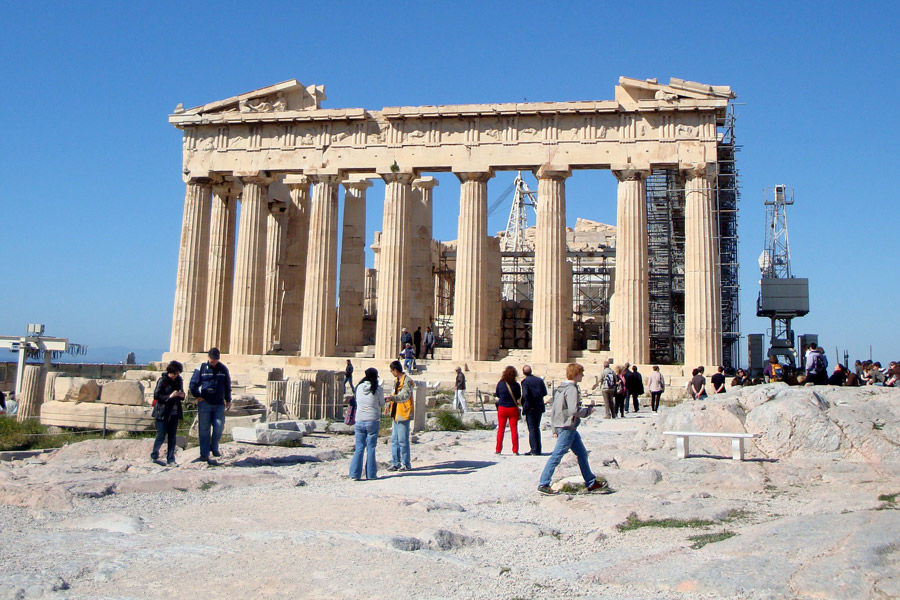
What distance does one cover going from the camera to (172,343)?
1307 inches

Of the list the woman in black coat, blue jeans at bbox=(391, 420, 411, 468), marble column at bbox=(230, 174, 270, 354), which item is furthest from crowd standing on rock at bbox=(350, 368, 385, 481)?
marble column at bbox=(230, 174, 270, 354)

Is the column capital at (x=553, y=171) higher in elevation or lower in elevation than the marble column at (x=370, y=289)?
higher

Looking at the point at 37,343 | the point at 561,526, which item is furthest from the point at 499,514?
the point at 37,343

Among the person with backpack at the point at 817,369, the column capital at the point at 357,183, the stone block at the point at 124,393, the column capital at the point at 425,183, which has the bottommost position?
the stone block at the point at 124,393

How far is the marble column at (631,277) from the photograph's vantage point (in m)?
29.5

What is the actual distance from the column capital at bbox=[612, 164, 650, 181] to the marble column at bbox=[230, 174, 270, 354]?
532 inches

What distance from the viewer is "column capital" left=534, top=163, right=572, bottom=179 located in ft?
100

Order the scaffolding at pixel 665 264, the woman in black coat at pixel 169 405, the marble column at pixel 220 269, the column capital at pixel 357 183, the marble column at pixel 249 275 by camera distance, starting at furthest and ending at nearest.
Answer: the scaffolding at pixel 665 264
the column capital at pixel 357 183
the marble column at pixel 220 269
the marble column at pixel 249 275
the woman in black coat at pixel 169 405

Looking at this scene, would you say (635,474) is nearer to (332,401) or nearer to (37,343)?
(332,401)

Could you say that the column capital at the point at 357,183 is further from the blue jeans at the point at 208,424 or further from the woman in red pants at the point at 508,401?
the blue jeans at the point at 208,424

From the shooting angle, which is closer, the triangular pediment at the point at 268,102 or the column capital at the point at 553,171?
the column capital at the point at 553,171

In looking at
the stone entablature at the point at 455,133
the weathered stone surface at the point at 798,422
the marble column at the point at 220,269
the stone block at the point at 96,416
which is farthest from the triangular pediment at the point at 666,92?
the stone block at the point at 96,416

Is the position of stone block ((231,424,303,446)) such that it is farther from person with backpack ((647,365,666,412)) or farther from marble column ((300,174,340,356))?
marble column ((300,174,340,356))

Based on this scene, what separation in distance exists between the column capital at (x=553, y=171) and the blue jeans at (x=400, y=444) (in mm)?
19105
